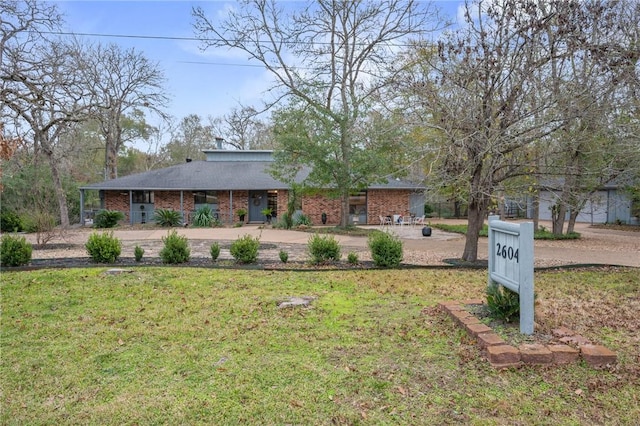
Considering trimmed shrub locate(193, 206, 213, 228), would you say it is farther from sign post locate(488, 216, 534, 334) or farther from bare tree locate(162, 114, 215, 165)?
bare tree locate(162, 114, 215, 165)

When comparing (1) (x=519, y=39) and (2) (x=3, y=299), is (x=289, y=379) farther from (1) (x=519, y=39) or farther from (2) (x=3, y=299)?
(1) (x=519, y=39)

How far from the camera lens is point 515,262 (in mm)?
3400

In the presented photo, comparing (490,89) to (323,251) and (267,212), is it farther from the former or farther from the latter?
(267,212)

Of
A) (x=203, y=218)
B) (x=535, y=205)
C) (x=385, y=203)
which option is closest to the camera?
(x=535, y=205)

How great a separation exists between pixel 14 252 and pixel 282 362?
668 cm

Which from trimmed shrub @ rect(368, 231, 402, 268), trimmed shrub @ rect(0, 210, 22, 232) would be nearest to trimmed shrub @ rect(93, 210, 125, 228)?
trimmed shrub @ rect(0, 210, 22, 232)

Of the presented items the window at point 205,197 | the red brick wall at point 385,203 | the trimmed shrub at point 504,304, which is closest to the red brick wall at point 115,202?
the window at point 205,197

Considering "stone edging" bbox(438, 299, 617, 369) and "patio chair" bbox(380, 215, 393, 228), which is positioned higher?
"patio chair" bbox(380, 215, 393, 228)

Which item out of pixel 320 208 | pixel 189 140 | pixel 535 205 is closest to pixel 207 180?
pixel 320 208

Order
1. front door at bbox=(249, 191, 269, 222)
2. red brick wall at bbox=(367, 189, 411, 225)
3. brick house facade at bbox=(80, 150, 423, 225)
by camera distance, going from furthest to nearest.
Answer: red brick wall at bbox=(367, 189, 411, 225) → front door at bbox=(249, 191, 269, 222) → brick house facade at bbox=(80, 150, 423, 225)

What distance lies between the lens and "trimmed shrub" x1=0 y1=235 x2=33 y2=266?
6.98 meters

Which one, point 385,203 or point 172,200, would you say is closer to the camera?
point 172,200

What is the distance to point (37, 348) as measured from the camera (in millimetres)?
3336

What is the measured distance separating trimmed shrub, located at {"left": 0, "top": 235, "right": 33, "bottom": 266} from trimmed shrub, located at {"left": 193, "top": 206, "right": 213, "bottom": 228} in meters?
11.3
